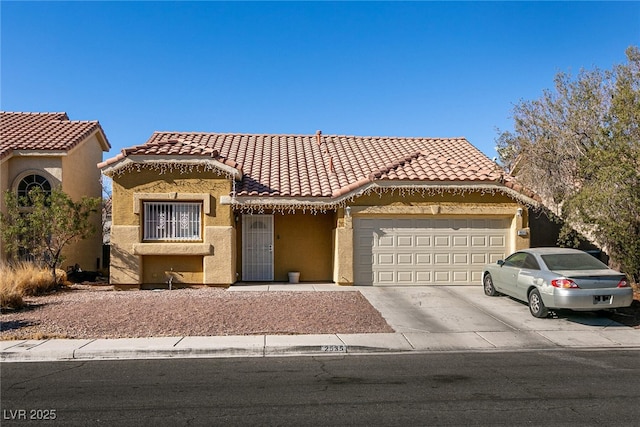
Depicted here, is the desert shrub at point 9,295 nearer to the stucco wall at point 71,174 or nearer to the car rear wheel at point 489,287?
the stucco wall at point 71,174

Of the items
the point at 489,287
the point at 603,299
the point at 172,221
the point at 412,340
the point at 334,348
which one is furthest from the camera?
the point at 172,221

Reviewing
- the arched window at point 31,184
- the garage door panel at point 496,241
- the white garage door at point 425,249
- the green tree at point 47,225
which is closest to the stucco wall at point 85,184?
the arched window at point 31,184

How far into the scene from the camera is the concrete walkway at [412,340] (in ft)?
27.9

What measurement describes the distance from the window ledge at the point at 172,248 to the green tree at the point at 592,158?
10475 mm

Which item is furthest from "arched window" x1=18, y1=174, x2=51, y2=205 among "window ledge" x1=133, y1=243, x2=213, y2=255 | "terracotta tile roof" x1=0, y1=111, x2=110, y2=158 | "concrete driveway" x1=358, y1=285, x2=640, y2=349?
"concrete driveway" x1=358, y1=285, x2=640, y2=349

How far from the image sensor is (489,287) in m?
13.8

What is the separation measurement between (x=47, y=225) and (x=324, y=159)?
944 cm

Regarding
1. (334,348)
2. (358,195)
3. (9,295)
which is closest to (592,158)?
(358,195)

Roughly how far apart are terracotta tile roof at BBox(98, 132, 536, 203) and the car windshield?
4.19 metres

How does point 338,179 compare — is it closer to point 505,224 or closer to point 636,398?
point 505,224

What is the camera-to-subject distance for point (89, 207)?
1530cm

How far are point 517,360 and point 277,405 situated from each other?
4438 mm

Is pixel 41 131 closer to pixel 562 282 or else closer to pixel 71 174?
pixel 71 174

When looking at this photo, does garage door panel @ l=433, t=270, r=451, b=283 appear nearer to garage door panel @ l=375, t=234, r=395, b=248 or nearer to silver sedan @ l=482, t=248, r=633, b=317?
garage door panel @ l=375, t=234, r=395, b=248
